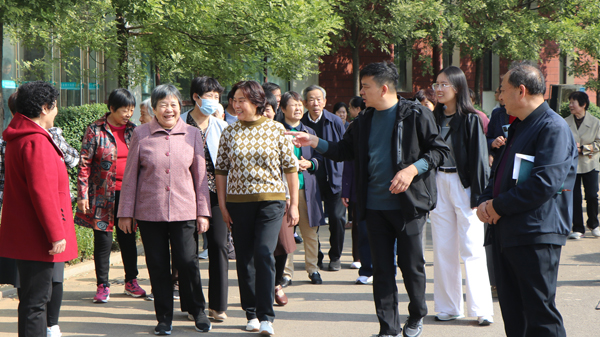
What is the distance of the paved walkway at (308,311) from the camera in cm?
524

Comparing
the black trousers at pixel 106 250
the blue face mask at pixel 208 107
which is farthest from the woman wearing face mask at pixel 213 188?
the black trousers at pixel 106 250

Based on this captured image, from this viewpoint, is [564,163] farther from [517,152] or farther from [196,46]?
[196,46]

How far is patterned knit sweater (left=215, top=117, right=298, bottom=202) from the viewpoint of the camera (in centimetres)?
509

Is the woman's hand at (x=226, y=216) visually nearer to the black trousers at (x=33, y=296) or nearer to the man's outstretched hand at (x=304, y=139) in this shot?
the man's outstretched hand at (x=304, y=139)

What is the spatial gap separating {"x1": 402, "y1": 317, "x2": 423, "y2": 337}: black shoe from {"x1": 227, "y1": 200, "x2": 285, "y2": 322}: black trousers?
3.56ft

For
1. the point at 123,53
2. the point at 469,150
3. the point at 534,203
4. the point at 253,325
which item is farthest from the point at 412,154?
the point at 123,53

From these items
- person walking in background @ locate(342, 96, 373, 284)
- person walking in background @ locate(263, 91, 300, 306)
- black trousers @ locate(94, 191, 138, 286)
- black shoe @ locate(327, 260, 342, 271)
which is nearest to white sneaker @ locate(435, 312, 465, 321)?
person walking in background @ locate(342, 96, 373, 284)

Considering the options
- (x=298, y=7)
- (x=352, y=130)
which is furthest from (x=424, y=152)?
(x=298, y=7)

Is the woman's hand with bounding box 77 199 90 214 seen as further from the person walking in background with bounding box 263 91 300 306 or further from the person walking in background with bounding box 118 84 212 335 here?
the person walking in background with bounding box 263 91 300 306

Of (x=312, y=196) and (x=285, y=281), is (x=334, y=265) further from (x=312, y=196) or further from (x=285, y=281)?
(x=312, y=196)

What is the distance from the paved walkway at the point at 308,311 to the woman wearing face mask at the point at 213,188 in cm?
26

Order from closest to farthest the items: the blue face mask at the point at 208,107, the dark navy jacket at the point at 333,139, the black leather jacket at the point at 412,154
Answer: the black leather jacket at the point at 412,154, the blue face mask at the point at 208,107, the dark navy jacket at the point at 333,139

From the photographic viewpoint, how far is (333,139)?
25.1 ft

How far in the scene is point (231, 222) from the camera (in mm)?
5293
